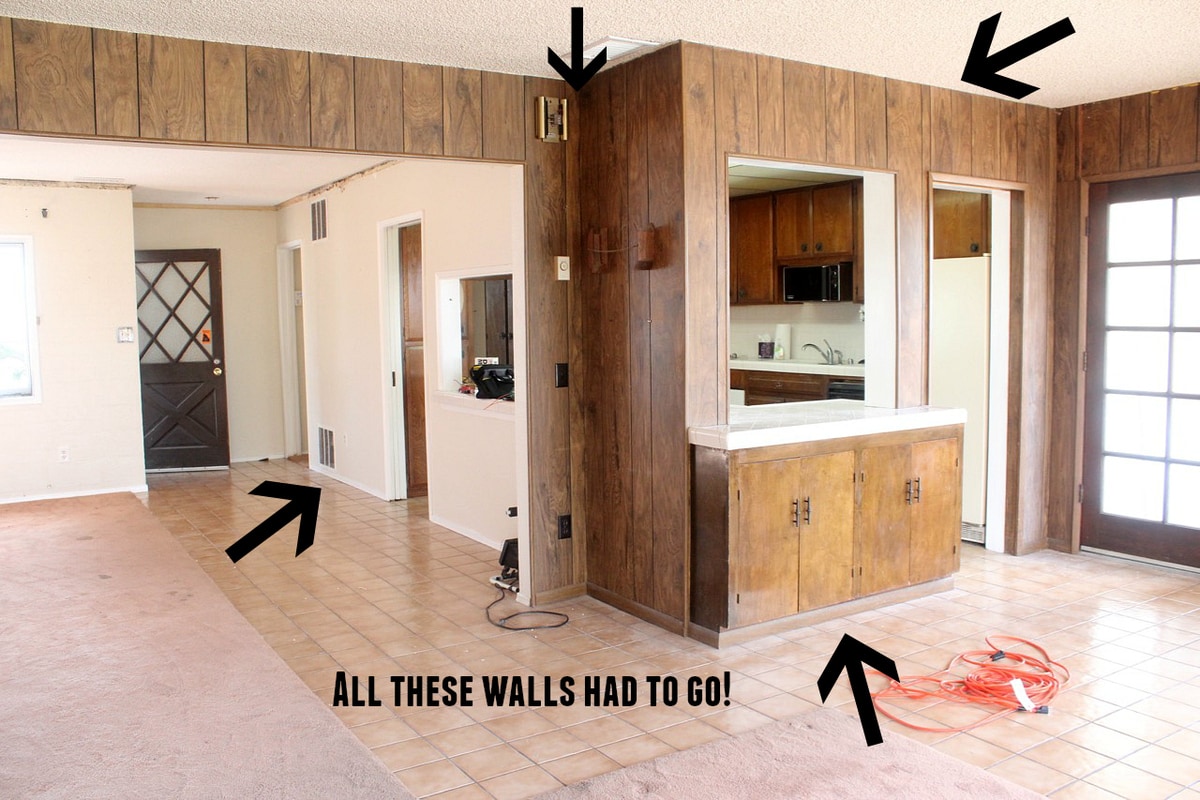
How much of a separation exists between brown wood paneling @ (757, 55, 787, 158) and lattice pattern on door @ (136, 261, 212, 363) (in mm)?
6386

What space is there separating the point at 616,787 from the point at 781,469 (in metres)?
1.67

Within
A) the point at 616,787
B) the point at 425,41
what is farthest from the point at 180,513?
the point at 616,787

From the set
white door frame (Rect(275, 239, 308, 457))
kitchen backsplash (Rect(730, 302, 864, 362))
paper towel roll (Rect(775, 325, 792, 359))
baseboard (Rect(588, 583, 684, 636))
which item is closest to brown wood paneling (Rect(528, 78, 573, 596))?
baseboard (Rect(588, 583, 684, 636))

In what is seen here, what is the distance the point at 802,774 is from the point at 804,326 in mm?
5332

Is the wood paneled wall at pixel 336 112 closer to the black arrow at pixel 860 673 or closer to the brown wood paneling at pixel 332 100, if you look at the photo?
the brown wood paneling at pixel 332 100

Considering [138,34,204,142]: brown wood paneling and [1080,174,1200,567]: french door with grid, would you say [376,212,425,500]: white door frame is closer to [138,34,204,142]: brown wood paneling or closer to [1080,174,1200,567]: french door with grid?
[138,34,204,142]: brown wood paneling

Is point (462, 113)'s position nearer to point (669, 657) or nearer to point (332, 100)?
point (332, 100)

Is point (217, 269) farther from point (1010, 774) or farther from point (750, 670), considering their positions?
point (1010, 774)

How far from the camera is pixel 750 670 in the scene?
3.72 m

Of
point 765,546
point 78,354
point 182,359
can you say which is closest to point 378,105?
point 765,546

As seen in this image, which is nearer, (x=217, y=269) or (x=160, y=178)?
(x=160, y=178)

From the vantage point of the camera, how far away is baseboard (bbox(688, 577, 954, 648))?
3.98m

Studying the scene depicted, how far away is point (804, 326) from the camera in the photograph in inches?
306

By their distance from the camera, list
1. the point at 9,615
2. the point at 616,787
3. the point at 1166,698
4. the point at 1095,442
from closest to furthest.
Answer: the point at 616,787, the point at 1166,698, the point at 9,615, the point at 1095,442
